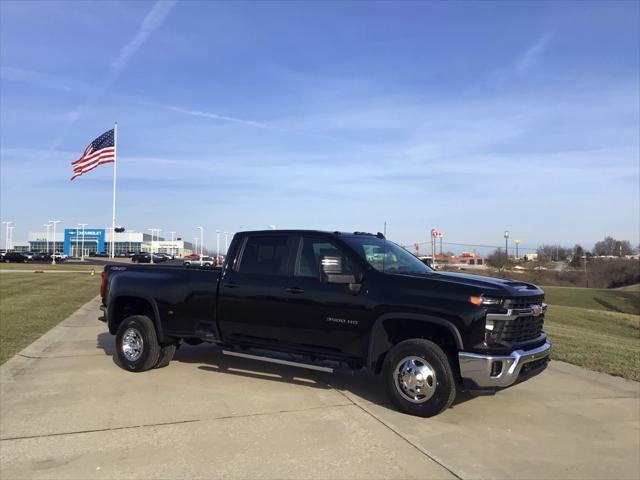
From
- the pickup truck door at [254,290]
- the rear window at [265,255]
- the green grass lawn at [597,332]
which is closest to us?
the pickup truck door at [254,290]

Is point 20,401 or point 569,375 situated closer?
point 20,401

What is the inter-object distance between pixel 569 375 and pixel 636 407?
1.44m

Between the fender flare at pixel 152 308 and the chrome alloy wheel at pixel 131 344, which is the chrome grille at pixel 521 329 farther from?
the chrome alloy wheel at pixel 131 344

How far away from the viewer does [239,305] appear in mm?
6520

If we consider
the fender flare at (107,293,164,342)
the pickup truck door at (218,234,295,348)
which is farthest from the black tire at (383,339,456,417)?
the fender flare at (107,293,164,342)

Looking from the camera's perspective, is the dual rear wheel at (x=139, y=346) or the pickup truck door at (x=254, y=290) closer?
the pickup truck door at (x=254, y=290)

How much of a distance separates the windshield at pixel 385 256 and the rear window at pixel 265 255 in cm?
82

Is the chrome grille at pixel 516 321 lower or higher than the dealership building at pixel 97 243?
lower

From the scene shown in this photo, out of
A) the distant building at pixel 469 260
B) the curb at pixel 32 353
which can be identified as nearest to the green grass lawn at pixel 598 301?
the distant building at pixel 469 260

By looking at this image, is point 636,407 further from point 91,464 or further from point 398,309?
point 91,464

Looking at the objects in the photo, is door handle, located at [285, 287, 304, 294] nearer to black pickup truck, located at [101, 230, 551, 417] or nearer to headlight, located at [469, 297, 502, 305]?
black pickup truck, located at [101, 230, 551, 417]

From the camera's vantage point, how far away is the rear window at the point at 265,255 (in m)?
6.48

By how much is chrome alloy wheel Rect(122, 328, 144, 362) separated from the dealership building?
10679 centimetres

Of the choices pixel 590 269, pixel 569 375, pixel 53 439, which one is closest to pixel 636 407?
pixel 569 375
